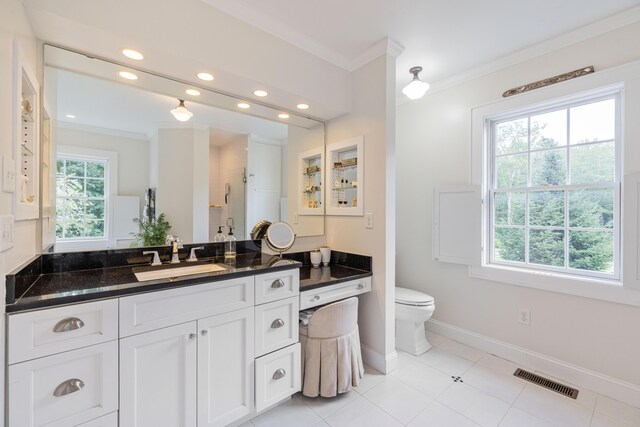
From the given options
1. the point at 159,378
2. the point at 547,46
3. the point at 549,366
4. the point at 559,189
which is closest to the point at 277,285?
the point at 159,378

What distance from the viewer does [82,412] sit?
1125 mm

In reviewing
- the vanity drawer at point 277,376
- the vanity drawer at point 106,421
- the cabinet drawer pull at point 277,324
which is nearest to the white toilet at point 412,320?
the vanity drawer at point 277,376

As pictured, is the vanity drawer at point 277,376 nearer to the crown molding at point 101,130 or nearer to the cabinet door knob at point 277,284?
the cabinet door knob at point 277,284

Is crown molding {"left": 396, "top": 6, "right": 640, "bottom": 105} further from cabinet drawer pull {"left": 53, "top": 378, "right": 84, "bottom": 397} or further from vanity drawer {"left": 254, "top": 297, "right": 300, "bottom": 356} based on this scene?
cabinet drawer pull {"left": 53, "top": 378, "right": 84, "bottom": 397}

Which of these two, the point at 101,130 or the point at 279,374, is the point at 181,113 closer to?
the point at 101,130

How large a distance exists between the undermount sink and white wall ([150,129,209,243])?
274 millimetres

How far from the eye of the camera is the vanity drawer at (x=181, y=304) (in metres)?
1.23

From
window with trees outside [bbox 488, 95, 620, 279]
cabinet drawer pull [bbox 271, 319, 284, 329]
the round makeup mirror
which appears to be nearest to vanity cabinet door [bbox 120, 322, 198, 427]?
cabinet drawer pull [bbox 271, 319, 284, 329]

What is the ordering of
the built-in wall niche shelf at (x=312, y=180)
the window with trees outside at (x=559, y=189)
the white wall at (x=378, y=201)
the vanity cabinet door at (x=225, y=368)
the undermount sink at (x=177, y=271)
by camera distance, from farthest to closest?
the built-in wall niche shelf at (x=312, y=180)
the white wall at (x=378, y=201)
the window with trees outside at (x=559, y=189)
the undermount sink at (x=177, y=271)
the vanity cabinet door at (x=225, y=368)

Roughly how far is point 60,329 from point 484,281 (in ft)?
9.55

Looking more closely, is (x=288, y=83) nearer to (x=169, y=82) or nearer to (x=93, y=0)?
(x=169, y=82)

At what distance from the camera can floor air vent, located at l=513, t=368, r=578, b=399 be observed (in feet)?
6.22

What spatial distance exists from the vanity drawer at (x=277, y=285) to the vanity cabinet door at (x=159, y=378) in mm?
395

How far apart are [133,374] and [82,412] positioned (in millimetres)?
197
